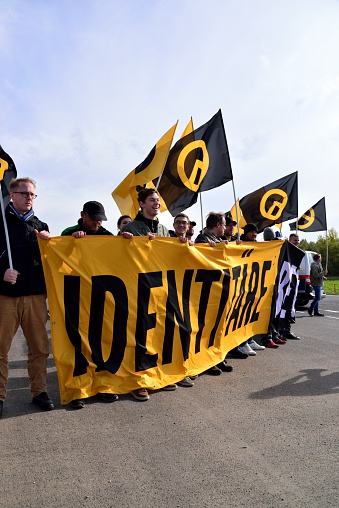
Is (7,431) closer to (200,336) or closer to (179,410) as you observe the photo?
(179,410)

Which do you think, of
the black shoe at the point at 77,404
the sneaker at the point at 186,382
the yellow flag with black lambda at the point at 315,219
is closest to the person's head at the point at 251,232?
the sneaker at the point at 186,382

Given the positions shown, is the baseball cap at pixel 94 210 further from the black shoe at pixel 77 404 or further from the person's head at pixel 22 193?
the black shoe at pixel 77 404

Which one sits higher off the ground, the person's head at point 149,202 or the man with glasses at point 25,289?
the person's head at point 149,202

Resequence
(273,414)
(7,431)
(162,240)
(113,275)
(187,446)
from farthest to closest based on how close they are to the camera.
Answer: (162,240) < (113,275) < (273,414) < (7,431) < (187,446)

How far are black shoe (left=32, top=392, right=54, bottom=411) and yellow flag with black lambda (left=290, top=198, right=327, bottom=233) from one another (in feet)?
39.3

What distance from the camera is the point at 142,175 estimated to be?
6.97 m

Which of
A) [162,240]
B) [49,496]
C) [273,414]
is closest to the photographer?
[49,496]

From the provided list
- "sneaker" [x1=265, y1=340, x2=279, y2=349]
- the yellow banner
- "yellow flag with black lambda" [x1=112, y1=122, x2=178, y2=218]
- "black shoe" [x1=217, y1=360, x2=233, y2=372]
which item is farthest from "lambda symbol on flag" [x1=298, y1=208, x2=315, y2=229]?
"black shoe" [x1=217, y1=360, x2=233, y2=372]

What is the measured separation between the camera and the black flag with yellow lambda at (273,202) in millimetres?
10375

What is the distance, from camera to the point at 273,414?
396 centimetres

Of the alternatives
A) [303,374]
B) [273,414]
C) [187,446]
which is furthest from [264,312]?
[187,446]

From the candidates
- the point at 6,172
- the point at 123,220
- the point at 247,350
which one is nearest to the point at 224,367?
the point at 247,350

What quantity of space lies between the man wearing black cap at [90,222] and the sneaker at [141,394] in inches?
69.2

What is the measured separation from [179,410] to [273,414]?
0.89 m
